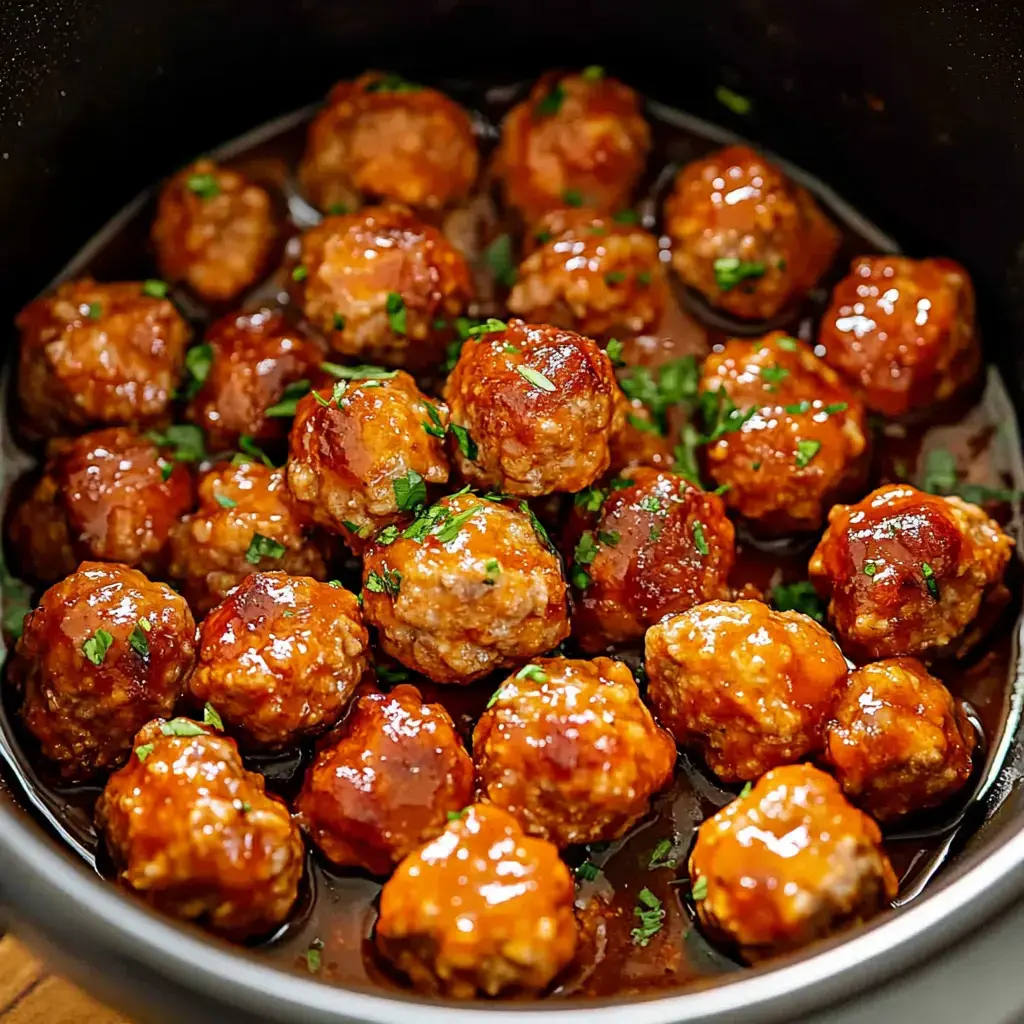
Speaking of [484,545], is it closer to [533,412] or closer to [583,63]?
[533,412]

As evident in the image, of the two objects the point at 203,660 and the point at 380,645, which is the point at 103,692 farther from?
the point at 380,645

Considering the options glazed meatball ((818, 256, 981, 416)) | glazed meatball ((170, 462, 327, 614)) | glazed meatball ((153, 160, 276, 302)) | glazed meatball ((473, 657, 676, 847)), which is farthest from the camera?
glazed meatball ((153, 160, 276, 302))

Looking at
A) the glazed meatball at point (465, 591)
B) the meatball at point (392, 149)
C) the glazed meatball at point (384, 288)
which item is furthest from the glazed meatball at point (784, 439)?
the meatball at point (392, 149)

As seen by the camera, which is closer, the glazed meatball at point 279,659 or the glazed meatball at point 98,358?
the glazed meatball at point 279,659

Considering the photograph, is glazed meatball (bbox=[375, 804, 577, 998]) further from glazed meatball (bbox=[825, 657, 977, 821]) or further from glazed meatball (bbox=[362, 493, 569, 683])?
glazed meatball (bbox=[825, 657, 977, 821])

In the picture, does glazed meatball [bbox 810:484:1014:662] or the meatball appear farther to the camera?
the meatball

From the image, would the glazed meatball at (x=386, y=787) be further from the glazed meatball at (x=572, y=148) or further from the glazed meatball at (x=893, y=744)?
the glazed meatball at (x=572, y=148)

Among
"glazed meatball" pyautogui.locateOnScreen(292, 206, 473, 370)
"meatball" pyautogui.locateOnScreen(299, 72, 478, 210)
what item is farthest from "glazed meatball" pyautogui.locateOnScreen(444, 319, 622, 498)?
"meatball" pyautogui.locateOnScreen(299, 72, 478, 210)

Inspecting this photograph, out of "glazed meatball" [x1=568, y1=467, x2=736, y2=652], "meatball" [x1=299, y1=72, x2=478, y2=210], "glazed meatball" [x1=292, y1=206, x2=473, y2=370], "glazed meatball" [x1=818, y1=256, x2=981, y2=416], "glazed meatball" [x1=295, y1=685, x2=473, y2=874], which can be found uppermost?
"meatball" [x1=299, y1=72, x2=478, y2=210]
